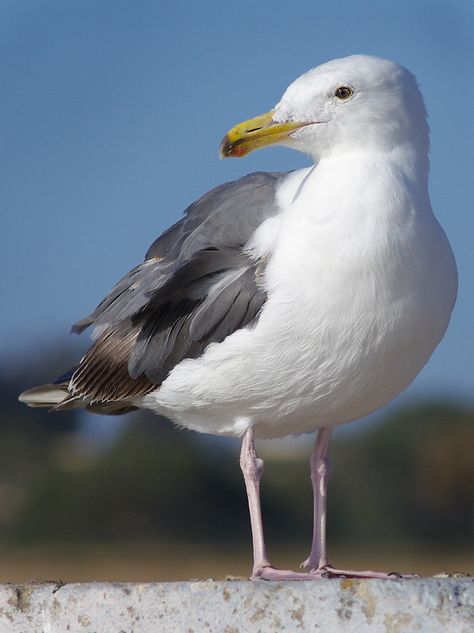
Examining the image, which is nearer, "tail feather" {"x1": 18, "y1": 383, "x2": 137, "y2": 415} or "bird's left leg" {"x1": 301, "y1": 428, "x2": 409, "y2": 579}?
"bird's left leg" {"x1": 301, "y1": 428, "x2": 409, "y2": 579}

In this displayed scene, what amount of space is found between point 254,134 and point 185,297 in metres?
0.65

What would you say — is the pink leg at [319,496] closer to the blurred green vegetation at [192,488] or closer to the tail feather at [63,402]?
the tail feather at [63,402]

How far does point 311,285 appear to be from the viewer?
15.5ft

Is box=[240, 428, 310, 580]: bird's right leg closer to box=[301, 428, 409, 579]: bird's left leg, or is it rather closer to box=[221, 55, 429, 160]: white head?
box=[301, 428, 409, 579]: bird's left leg

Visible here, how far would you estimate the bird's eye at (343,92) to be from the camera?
4887 millimetres

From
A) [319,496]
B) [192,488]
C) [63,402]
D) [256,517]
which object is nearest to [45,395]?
[63,402]

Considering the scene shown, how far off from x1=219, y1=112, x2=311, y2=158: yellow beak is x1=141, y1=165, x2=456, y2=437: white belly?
10.8 inches

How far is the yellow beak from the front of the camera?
4.94 meters

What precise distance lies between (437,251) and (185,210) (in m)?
1.26

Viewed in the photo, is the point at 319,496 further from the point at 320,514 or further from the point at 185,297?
the point at 185,297

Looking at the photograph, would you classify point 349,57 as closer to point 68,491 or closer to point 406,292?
point 406,292

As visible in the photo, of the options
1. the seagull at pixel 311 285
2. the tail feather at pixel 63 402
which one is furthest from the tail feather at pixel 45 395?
the seagull at pixel 311 285

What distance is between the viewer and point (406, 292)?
4.70 m

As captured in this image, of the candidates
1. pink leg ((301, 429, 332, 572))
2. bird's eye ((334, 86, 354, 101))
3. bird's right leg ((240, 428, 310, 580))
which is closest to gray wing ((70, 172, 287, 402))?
bird's right leg ((240, 428, 310, 580))
